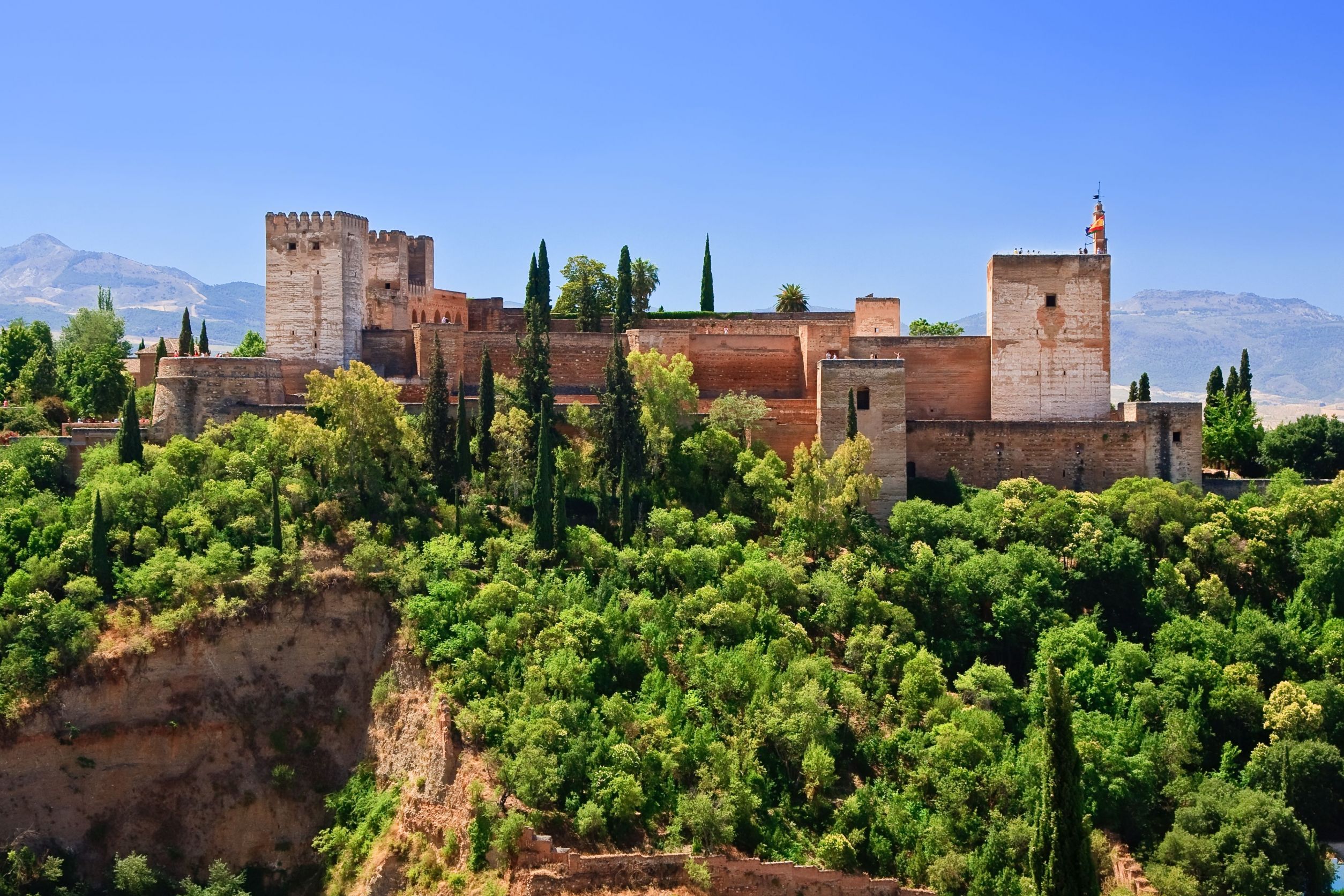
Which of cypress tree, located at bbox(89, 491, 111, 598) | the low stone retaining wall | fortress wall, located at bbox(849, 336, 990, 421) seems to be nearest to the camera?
the low stone retaining wall

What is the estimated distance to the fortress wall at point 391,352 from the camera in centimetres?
3653

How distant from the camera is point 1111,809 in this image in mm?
24094

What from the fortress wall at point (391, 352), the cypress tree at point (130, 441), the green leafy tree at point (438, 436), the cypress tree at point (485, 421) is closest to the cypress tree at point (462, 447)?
the green leafy tree at point (438, 436)

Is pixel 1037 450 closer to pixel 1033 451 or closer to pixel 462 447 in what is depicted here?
pixel 1033 451

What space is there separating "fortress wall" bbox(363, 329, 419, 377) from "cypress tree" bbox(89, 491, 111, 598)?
33.3ft

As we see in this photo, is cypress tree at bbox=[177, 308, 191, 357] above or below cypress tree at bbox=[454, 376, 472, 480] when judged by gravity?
above

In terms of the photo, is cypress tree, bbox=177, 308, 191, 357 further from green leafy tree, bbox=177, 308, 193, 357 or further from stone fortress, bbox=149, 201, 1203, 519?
stone fortress, bbox=149, 201, 1203, 519

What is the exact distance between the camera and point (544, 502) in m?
28.4

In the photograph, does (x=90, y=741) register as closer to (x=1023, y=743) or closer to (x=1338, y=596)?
(x=1023, y=743)

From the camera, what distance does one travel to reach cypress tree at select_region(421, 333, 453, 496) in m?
30.6

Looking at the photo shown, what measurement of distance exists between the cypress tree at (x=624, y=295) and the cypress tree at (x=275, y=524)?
11.6 meters

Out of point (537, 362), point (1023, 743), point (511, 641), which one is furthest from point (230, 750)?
point (1023, 743)

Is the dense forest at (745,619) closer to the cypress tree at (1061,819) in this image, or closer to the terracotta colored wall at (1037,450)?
the cypress tree at (1061,819)

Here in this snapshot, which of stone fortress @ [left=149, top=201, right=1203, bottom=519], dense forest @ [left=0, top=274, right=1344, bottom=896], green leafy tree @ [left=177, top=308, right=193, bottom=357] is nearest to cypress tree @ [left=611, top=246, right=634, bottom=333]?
stone fortress @ [left=149, top=201, right=1203, bottom=519]
